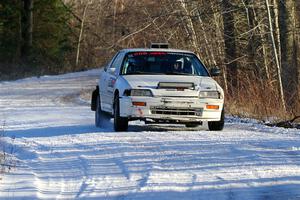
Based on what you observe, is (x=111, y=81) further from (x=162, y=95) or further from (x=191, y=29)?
(x=191, y=29)

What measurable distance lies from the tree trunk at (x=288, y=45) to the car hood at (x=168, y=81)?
30.7 feet

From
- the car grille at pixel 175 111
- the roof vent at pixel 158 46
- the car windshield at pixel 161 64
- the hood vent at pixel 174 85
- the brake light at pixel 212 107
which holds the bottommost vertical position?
the car grille at pixel 175 111

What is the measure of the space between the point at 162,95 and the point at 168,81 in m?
0.34

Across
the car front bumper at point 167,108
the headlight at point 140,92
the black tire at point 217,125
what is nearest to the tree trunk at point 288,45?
the black tire at point 217,125

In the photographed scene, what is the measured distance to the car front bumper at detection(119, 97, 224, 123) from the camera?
13.1 metres

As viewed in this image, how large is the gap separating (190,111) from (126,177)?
15.8ft

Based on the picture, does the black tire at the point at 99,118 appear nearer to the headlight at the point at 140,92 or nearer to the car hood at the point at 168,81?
the car hood at the point at 168,81

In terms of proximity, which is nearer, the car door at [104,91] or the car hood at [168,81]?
the car hood at [168,81]

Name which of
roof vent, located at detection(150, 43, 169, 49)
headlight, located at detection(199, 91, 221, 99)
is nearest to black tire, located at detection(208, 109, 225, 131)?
headlight, located at detection(199, 91, 221, 99)

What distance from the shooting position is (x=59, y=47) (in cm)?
5616

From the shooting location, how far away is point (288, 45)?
76.8 ft

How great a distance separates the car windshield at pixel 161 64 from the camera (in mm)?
14359

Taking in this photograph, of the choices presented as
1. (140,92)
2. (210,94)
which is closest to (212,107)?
(210,94)

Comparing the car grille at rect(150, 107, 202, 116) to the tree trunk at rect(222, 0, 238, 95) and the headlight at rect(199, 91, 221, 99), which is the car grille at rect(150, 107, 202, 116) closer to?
the headlight at rect(199, 91, 221, 99)
